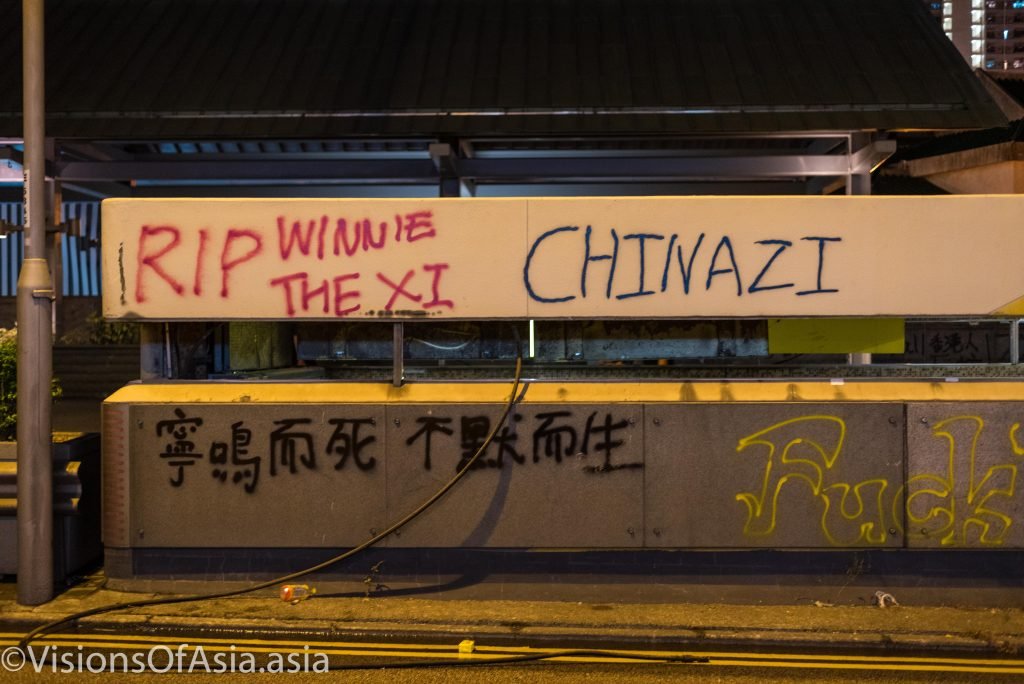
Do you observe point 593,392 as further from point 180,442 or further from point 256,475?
point 180,442

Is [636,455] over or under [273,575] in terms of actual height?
over

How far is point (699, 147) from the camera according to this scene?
643 inches

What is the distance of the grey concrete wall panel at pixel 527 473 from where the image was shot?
239 inches

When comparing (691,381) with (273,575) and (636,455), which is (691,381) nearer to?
(636,455)

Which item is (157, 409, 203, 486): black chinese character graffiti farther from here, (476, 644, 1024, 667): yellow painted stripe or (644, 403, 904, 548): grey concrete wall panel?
(644, 403, 904, 548): grey concrete wall panel

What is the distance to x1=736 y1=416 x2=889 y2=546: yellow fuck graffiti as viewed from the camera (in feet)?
19.8

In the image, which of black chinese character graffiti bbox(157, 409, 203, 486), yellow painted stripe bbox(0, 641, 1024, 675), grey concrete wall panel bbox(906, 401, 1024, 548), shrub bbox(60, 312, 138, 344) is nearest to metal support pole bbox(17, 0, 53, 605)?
black chinese character graffiti bbox(157, 409, 203, 486)

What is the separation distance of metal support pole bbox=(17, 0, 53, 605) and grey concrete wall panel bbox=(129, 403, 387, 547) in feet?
1.77

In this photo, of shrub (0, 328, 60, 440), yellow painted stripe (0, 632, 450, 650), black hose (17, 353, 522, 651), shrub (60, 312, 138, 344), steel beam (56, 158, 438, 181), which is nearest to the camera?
yellow painted stripe (0, 632, 450, 650)

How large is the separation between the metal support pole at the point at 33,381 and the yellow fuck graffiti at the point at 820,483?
4460mm

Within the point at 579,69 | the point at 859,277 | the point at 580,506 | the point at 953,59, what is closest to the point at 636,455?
the point at 580,506

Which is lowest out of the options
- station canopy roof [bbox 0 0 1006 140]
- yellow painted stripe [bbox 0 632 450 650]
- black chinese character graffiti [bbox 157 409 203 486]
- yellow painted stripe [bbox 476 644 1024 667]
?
yellow painted stripe [bbox 476 644 1024 667]

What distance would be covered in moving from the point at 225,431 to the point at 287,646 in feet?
4.98

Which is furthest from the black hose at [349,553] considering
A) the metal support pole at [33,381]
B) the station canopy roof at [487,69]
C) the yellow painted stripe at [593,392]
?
the station canopy roof at [487,69]
